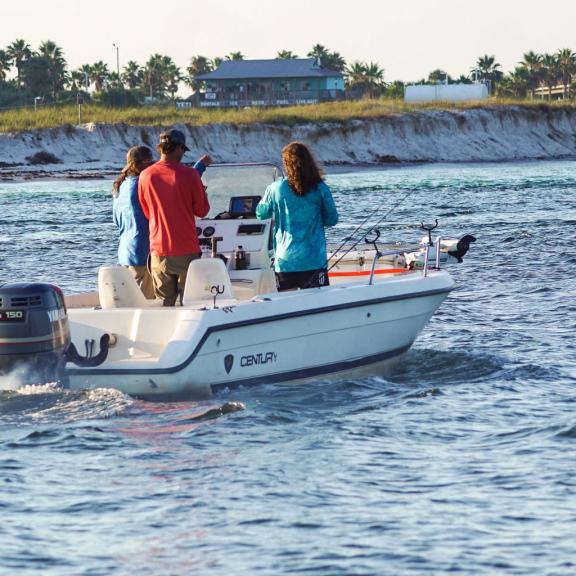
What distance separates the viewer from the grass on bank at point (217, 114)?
57094mm

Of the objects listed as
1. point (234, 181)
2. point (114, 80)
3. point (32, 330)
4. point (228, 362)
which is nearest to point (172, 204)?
point (228, 362)

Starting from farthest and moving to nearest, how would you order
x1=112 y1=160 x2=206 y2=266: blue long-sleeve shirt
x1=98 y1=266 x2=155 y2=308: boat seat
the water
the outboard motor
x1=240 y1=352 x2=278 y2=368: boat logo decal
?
1. x1=112 y1=160 x2=206 y2=266: blue long-sleeve shirt
2. x1=98 y1=266 x2=155 y2=308: boat seat
3. x1=240 y1=352 x2=278 y2=368: boat logo decal
4. the outboard motor
5. the water

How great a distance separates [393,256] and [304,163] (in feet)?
11.5

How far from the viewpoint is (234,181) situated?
10758 millimetres

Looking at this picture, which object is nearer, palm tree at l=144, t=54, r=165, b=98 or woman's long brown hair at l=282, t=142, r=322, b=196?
woman's long brown hair at l=282, t=142, r=322, b=196

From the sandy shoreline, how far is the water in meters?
40.5

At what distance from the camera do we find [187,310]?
8.55 meters

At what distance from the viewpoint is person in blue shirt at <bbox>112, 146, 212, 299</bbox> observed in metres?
9.35

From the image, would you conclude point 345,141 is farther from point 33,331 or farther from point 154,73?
point 33,331

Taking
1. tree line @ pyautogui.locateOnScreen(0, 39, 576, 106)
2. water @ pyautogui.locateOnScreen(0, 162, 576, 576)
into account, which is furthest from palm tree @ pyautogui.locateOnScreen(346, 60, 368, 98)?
water @ pyautogui.locateOnScreen(0, 162, 576, 576)

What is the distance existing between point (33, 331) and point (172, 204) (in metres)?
1.47

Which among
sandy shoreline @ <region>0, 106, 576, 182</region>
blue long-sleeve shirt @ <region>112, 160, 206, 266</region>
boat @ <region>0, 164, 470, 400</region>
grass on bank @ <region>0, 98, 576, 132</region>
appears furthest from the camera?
grass on bank @ <region>0, 98, 576, 132</region>

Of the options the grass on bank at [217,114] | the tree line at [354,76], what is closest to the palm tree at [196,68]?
the tree line at [354,76]

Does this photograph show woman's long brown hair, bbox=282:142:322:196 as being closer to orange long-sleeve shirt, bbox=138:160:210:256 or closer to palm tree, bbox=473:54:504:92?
orange long-sleeve shirt, bbox=138:160:210:256
